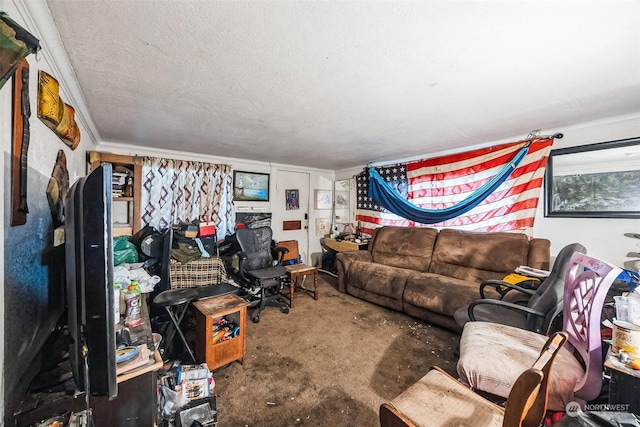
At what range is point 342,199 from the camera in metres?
5.08

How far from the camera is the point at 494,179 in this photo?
290 cm

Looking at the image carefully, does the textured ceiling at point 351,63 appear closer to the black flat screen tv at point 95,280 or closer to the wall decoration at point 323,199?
the black flat screen tv at point 95,280

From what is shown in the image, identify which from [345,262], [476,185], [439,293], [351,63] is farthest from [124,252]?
[476,185]

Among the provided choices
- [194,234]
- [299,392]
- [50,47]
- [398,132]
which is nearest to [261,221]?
[194,234]

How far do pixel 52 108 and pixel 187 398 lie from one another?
1.64 meters

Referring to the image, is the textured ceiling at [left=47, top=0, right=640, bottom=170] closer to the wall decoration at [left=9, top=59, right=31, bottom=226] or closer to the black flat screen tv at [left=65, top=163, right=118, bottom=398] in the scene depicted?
the wall decoration at [left=9, top=59, right=31, bottom=226]

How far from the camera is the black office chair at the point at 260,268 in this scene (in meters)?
2.90

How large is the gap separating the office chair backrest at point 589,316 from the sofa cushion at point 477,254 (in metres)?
1.43

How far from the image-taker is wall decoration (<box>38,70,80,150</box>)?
A: 1094 mm

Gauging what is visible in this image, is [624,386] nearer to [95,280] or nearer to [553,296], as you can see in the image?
[553,296]

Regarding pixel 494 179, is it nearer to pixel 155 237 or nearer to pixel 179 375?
pixel 179 375

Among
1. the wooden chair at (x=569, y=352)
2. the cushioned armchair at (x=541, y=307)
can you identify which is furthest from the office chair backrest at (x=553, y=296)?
the wooden chair at (x=569, y=352)

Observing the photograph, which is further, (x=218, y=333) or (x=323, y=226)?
(x=323, y=226)

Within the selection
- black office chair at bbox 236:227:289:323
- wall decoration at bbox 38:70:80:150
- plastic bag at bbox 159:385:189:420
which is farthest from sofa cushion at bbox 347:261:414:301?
wall decoration at bbox 38:70:80:150
